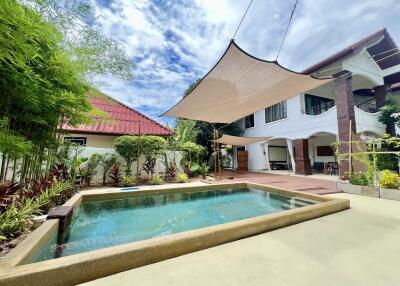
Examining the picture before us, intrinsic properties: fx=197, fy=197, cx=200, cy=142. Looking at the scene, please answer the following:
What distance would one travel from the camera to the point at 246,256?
7.48 ft

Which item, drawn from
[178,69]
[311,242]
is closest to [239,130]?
[178,69]

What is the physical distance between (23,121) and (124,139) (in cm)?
504

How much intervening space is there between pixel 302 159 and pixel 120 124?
1088 centimetres

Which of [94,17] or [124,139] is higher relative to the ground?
[94,17]

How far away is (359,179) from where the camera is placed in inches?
243

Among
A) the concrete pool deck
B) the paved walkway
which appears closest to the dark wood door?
the paved walkway

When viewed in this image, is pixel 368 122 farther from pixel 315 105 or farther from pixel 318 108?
pixel 315 105

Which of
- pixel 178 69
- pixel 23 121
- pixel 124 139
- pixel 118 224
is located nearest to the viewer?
pixel 23 121

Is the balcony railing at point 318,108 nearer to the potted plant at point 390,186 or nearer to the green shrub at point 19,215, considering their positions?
the potted plant at point 390,186

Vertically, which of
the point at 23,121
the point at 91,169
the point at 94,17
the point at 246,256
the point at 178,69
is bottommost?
the point at 246,256

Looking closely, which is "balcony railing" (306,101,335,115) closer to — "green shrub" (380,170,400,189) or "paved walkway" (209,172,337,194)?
"paved walkway" (209,172,337,194)

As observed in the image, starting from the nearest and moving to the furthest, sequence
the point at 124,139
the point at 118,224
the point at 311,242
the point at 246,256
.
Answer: the point at 246,256
the point at 311,242
the point at 118,224
the point at 124,139

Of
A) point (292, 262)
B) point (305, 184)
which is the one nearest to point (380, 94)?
point (305, 184)

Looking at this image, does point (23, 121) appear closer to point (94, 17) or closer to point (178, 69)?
point (94, 17)
